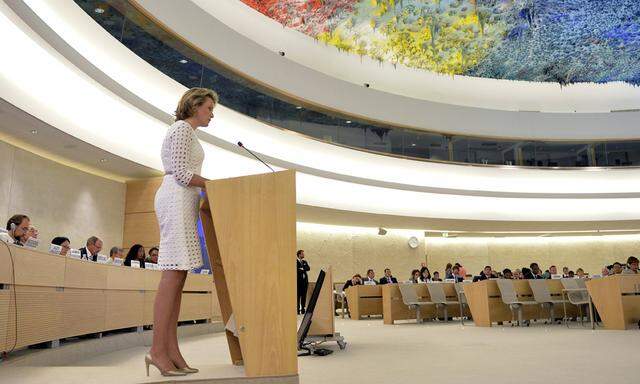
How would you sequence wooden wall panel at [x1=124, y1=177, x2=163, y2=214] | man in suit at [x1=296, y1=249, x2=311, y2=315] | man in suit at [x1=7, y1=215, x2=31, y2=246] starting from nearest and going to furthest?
man in suit at [x1=7, y1=215, x2=31, y2=246] < wooden wall panel at [x1=124, y1=177, x2=163, y2=214] < man in suit at [x1=296, y1=249, x2=311, y2=315]

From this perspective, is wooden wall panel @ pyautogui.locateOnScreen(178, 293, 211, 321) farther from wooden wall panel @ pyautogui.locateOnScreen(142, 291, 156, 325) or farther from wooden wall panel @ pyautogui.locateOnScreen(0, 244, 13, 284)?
wooden wall panel @ pyautogui.locateOnScreen(0, 244, 13, 284)

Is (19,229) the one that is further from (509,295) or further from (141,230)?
(509,295)

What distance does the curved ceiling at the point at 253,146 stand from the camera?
24.0 ft

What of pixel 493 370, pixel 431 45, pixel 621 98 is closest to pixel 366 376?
pixel 493 370

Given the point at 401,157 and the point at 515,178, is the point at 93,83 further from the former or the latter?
the point at 515,178

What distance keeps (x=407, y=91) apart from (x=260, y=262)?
1489 centimetres

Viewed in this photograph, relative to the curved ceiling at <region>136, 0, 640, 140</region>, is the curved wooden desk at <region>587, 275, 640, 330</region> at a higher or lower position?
lower

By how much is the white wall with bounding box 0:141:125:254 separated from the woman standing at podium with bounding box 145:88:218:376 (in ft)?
22.4

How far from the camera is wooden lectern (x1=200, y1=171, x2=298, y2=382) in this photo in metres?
2.53

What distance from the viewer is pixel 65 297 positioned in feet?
15.1

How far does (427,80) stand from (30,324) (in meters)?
14.9

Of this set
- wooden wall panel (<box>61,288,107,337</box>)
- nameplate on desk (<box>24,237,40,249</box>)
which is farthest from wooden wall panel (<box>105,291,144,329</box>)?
nameplate on desk (<box>24,237,40,249</box>)

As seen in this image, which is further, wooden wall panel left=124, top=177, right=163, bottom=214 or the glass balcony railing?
wooden wall panel left=124, top=177, right=163, bottom=214

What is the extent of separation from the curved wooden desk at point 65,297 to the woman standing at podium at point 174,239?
1596 mm
